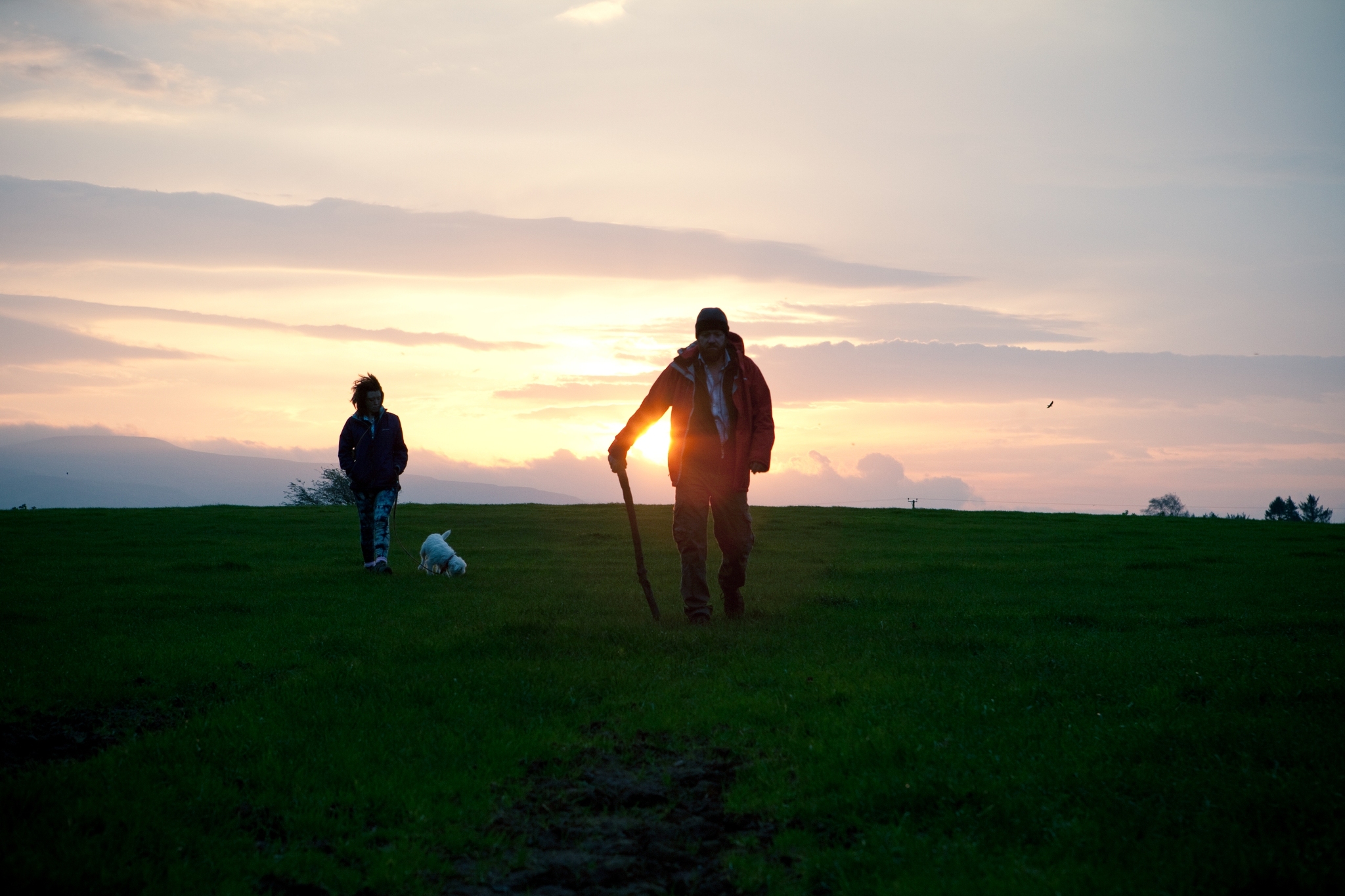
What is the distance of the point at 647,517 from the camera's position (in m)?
35.7

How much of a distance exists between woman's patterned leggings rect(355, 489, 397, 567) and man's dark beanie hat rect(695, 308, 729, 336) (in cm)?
789

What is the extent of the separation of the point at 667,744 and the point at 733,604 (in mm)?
5575

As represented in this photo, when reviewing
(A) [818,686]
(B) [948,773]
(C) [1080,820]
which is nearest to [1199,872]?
(C) [1080,820]

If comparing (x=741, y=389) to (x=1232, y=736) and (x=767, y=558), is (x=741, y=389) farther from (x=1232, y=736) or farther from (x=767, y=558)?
(x=767, y=558)

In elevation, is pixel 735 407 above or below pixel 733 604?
above

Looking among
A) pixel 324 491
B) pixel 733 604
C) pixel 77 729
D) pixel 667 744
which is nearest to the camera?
pixel 667 744

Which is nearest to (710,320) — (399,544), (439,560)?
(439,560)

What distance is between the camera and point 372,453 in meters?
17.8

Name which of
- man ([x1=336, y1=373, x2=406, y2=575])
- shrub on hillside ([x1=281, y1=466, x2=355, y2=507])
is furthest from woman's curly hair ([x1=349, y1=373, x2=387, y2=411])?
shrub on hillside ([x1=281, y1=466, x2=355, y2=507])

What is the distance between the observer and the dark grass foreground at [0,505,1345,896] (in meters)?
5.15

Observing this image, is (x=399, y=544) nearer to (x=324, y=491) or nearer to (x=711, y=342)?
(x=711, y=342)

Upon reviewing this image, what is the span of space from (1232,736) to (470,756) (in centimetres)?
530

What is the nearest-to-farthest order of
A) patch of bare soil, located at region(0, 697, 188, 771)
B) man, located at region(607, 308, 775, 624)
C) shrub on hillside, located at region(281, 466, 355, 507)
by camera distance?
1. patch of bare soil, located at region(0, 697, 188, 771)
2. man, located at region(607, 308, 775, 624)
3. shrub on hillside, located at region(281, 466, 355, 507)

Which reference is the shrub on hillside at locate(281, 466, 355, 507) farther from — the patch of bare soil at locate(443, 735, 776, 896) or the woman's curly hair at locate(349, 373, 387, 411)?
the patch of bare soil at locate(443, 735, 776, 896)
